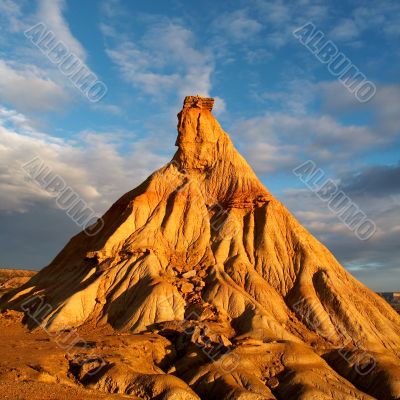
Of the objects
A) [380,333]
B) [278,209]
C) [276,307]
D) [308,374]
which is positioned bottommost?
[308,374]

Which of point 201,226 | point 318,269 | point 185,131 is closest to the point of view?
point 318,269

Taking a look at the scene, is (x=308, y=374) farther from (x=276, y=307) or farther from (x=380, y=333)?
(x=380, y=333)

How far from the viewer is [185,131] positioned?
53.0m

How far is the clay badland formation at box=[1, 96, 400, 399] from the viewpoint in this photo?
29438mm

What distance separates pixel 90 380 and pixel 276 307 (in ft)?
58.8

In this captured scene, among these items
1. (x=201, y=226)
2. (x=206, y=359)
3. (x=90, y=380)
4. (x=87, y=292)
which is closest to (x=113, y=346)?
(x=90, y=380)

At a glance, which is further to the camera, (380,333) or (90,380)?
(380,333)

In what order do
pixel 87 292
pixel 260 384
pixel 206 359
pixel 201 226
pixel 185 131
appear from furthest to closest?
pixel 185 131 < pixel 201 226 < pixel 87 292 < pixel 206 359 < pixel 260 384

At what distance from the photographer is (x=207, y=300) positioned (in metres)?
39.0

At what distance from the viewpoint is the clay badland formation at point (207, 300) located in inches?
1159

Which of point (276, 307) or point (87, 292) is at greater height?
point (276, 307)

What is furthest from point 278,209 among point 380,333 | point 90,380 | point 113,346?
point 90,380

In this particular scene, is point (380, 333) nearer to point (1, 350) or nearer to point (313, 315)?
point (313, 315)

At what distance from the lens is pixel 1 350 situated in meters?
30.1
